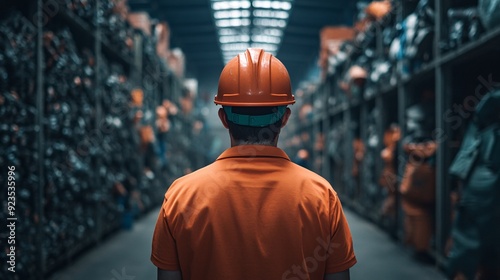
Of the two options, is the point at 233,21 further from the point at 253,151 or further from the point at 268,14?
the point at 253,151

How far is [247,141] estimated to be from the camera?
136 centimetres

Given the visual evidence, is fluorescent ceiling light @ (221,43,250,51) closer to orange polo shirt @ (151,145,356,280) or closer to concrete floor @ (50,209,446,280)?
concrete floor @ (50,209,446,280)

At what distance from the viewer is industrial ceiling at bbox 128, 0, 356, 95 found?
1162 cm

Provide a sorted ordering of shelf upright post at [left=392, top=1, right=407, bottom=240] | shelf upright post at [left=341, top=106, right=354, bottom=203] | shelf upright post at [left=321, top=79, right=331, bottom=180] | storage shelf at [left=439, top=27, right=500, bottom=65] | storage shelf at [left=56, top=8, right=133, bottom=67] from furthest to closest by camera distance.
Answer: shelf upright post at [left=321, top=79, right=331, bottom=180] → shelf upright post at [left=341, top=106, right=354, bottom=203] → shelf upright post at [left=392, top=1, right=407, bottom=240] → storage shelf at [left=56, top=8, right=133, bottom=67] → storage shelf at [left=439, top=27, right=500, bottom=65]

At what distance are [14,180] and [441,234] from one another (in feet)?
12.5

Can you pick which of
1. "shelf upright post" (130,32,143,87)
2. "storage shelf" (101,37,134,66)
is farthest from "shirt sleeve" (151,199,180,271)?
"shelf upright post" (130,32,143,87)

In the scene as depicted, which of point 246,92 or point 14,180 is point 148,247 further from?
point 246,92

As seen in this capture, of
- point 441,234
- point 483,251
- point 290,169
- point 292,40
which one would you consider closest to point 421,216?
point 441,234

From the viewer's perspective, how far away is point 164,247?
1.31 meters

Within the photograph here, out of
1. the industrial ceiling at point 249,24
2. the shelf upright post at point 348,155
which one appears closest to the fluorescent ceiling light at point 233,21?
the industrial ceiling at point 249,24

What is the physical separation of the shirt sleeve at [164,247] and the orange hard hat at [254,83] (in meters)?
0.42

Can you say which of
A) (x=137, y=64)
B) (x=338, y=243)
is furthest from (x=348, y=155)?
(x=338, y=243)

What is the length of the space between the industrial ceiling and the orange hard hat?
10485 mm

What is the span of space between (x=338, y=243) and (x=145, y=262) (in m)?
3.51
